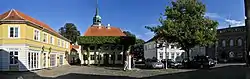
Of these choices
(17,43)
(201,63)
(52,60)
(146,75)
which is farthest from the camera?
(52,60)

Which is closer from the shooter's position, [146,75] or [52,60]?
[146,75]

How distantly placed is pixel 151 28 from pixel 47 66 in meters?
14.1

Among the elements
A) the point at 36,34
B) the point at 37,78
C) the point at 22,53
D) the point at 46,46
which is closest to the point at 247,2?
the point at 37,78

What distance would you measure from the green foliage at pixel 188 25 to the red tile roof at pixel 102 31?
2806 cm

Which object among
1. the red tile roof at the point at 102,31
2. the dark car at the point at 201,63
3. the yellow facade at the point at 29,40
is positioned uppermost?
the red tile roof at the point at 102,31

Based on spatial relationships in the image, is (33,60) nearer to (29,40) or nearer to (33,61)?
(33,61)

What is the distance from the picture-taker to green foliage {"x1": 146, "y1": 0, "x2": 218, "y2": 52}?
3925 centimetres

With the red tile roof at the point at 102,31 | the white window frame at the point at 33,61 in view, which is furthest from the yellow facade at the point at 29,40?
the red tile roof at the point at 102,31

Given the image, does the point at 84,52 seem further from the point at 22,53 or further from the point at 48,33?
the point at 22,53

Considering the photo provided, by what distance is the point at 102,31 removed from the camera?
68625 mm

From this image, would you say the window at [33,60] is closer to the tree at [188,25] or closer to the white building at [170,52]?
the tree at [188,25]

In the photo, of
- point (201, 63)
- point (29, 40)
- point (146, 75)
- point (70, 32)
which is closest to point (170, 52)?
point (70, 32)

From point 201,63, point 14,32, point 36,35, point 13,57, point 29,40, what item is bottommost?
point 201,63

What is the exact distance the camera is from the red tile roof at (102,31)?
67688 millimetres
